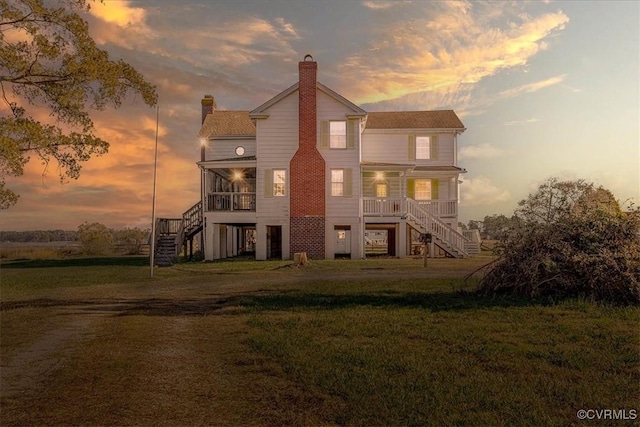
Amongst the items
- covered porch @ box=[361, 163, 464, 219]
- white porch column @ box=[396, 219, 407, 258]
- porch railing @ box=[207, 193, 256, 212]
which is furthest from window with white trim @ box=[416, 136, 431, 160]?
porch railing @ box=[207, 193, 256, 212]

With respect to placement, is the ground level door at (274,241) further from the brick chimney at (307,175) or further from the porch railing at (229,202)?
the brick chimney at (307,175)

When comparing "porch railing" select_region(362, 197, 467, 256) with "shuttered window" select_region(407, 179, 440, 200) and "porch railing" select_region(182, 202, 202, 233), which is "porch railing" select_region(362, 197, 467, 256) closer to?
"shuttered window" select_region(407, 179, 440, 200)

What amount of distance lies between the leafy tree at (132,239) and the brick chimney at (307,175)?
21.7 meters

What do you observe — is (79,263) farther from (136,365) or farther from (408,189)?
(136,365)

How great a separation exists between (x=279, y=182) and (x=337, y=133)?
14.5 feet

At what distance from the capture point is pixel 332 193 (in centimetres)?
2992

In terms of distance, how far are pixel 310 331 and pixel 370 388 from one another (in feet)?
10.3

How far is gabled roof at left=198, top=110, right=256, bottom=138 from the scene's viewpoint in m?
35.8

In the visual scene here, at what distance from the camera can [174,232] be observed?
35.1 metres

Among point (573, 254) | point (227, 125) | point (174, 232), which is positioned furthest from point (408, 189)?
point (573, 254)

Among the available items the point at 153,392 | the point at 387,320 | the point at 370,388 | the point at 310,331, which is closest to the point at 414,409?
the point at 370,388

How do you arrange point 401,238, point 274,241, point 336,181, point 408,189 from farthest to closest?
point 274,241, point 408,189, point 401,238, point 336,181

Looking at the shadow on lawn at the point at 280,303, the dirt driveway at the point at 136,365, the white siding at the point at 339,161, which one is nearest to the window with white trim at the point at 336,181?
the white siding at the point at 339,161

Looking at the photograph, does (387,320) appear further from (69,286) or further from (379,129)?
(379,129)
